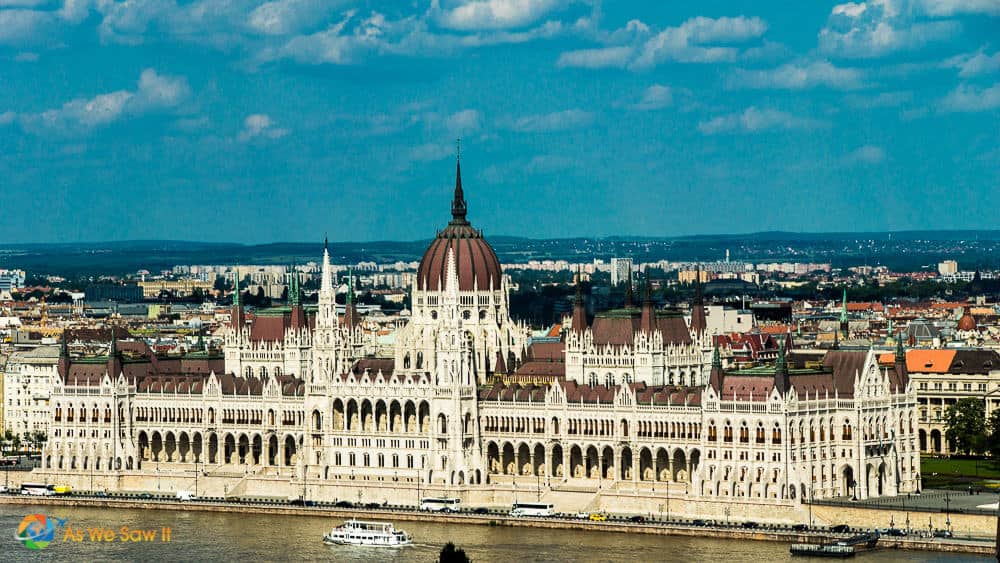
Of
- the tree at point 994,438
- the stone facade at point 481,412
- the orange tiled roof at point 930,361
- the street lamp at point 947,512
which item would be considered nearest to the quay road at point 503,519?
the street lamp at point 947,512

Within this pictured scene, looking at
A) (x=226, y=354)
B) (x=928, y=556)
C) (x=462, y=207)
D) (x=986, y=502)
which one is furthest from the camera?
(x=226, y=354)

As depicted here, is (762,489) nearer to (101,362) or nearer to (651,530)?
(651,530)

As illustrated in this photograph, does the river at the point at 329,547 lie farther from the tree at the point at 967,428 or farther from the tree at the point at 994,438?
the tree at the point at 967,428

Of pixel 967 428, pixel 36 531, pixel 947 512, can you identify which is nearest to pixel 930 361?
pixel 967 428

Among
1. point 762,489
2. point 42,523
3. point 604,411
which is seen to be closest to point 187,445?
point 42,523

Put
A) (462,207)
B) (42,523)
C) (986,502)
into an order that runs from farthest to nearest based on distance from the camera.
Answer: (462,207)
(42,523)
(986,502)

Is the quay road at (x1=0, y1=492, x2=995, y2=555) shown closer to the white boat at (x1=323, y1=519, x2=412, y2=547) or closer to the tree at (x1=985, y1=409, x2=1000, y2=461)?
the white boat at (x1=323, y1=519, x2=412, y2=547)
